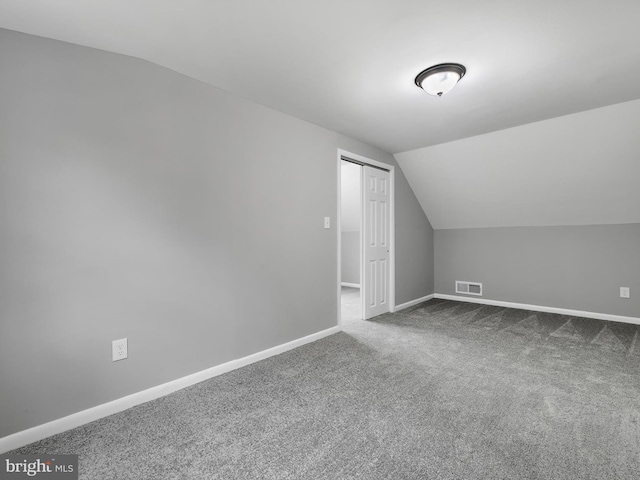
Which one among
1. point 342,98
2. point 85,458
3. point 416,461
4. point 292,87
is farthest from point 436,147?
point 85,458

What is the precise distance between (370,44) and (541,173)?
3.04 m

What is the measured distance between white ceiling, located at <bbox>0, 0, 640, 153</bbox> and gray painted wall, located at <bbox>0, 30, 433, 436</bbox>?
0.22 m

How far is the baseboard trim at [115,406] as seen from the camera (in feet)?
5.39

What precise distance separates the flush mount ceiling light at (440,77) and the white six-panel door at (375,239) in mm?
1712

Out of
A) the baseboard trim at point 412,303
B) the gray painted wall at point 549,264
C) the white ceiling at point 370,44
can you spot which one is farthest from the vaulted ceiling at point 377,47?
the baseboard trim at point 412,303

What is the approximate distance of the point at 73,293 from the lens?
1.83 m

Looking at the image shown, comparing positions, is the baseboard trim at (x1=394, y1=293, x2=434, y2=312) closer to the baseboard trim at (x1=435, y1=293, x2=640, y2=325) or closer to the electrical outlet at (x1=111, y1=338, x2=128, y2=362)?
the baseboard trim at (x1=435, y1=293, x2=640, y2=325)

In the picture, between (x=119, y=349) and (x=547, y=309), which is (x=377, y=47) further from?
(x=547, y=309)

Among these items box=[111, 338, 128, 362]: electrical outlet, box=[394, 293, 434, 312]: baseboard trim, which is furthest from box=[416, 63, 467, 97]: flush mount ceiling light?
box=[394, 293, 434, 312]: baseboard trim

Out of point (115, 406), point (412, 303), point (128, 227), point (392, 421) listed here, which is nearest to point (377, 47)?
point (128, 227)

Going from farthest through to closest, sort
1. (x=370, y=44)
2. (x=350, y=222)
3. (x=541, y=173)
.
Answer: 1. (x=350, y=222)
2. (x=541, y=173)
3. (x=370, y=44)

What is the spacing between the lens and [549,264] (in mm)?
4324

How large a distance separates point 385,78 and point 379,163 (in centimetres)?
187

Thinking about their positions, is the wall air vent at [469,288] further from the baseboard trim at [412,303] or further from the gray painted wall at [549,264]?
the baseboard trim at [412,303]
